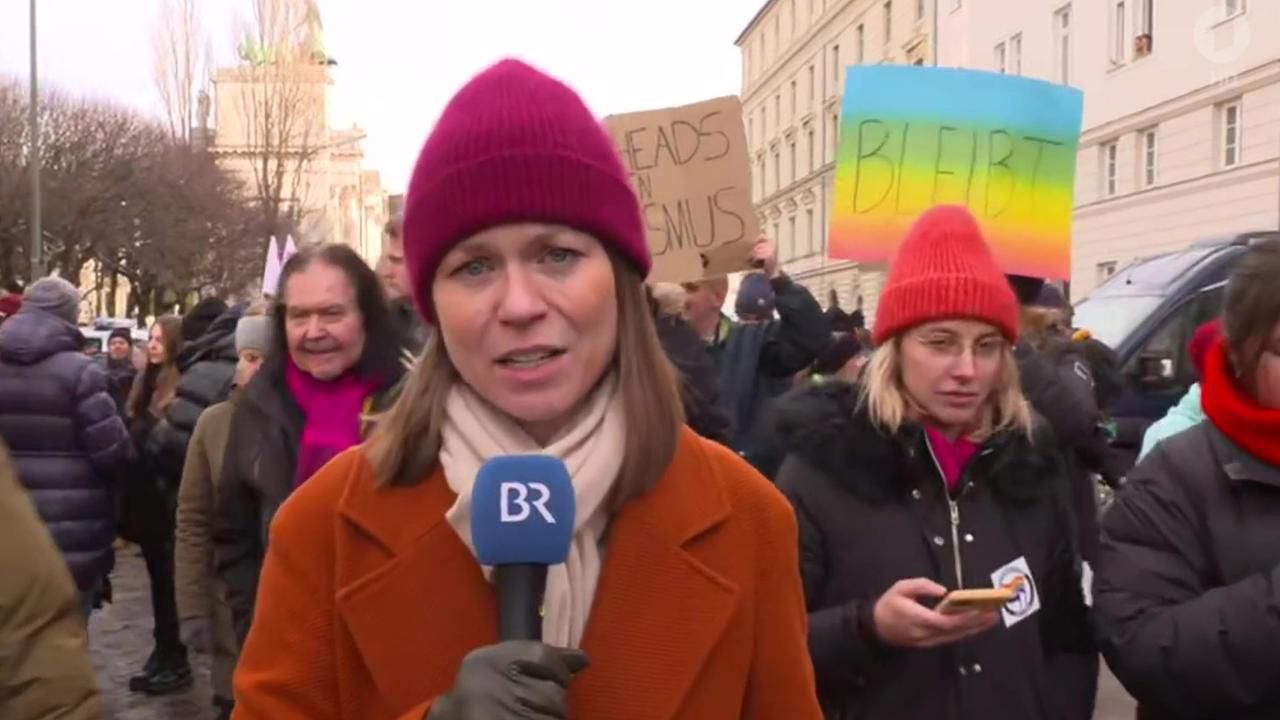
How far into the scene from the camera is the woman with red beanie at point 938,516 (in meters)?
2.95

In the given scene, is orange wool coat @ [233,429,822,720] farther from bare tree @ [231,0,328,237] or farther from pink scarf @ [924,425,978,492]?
bare tree @ [231,0,328,237]

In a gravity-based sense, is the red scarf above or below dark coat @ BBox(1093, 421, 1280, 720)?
above

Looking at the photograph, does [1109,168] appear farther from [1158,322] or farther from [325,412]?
[325,412]

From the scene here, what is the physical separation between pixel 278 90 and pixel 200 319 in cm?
3746

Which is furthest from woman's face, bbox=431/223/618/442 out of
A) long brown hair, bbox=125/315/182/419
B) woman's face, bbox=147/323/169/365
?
woman's face, bbox=147/323/169/365

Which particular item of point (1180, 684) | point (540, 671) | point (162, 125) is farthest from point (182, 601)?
point (162, 125)

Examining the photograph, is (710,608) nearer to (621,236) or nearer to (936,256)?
(621,236)

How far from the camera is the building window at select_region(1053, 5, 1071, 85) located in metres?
30.0

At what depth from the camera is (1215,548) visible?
2717 mm

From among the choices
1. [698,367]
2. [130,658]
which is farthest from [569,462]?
[130,658]

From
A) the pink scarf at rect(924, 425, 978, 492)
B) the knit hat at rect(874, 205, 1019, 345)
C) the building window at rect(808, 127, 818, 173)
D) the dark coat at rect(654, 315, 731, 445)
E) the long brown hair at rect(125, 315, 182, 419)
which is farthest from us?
the building window at rect(808, 127, 818, 173)

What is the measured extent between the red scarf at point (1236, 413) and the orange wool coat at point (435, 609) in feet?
4.18

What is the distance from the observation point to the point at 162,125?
45.4 m

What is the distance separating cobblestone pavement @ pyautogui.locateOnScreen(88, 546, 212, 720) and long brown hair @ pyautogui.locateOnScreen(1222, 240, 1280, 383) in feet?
19.1
